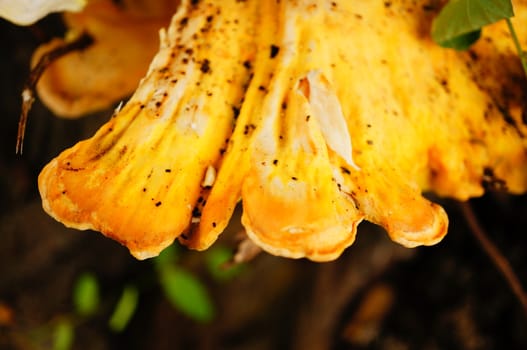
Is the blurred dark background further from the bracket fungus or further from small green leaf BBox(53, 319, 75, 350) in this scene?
the bracket fungus

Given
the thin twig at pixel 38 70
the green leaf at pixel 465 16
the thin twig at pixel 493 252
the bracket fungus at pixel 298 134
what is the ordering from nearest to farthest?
the bracket fungus at pixel 298 134 < the green leaf at pixel 465 16 < the thin twig at pixel 38 70 < the thin twig at pixel 493 252

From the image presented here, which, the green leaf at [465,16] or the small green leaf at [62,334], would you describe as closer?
the green leaf at [465,16]

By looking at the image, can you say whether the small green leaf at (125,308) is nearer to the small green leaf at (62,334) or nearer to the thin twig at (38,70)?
the small green leaf at (62,334)

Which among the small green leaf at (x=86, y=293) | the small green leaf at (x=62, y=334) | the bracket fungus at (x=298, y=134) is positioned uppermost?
the bracket fungus at (x=298, y=134)

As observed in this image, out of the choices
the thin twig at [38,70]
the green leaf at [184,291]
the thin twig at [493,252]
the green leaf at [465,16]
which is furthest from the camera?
→ the green leaf at [184,291]

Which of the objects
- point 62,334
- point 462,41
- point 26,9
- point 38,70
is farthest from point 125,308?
point 462,41

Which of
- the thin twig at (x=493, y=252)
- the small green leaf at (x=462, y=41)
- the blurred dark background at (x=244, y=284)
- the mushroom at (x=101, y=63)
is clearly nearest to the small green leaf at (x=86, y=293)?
the blurred dark background at (x=244, y=284)

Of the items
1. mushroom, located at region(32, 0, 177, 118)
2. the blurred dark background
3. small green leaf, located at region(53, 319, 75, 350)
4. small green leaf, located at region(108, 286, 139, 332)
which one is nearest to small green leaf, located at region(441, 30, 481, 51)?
mushroom, located at region(32, 0, 177, 118)

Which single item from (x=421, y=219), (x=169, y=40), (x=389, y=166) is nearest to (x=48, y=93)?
(x=169, y=40)
